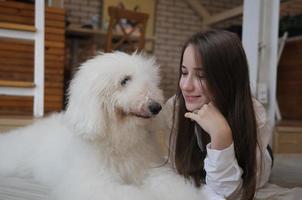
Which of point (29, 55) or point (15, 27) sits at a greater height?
point (15, 27)

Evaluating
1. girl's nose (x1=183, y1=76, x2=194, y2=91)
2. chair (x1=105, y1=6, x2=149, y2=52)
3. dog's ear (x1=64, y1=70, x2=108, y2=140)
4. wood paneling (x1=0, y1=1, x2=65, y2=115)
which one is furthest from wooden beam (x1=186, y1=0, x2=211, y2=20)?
dog's ear (x1=64, y1=70, x2=108, y2=140)

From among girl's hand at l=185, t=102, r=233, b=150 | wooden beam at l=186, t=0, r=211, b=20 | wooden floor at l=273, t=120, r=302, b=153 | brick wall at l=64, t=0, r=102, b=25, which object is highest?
wooden beam at l=186, t=0, r=211, b=20

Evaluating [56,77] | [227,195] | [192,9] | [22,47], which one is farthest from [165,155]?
[192,9]

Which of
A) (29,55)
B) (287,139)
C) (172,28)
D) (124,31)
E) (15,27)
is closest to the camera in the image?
(15,27)

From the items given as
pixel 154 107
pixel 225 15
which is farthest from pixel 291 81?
pixel 154 107

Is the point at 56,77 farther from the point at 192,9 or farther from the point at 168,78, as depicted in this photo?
the point at 192,9

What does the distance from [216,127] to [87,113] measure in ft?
1.21

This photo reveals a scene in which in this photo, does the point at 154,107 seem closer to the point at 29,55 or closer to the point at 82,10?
the point at 29,55

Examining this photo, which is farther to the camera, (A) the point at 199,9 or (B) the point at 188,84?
(A) the point at 199,9

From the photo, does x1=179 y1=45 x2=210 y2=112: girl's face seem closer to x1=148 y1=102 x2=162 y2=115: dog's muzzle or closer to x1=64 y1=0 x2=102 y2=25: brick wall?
x1=148 y1=102 x2=162 y2=115: dog's muzzle

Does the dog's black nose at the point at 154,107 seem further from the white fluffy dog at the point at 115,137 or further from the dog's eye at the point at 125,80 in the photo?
the dog's eye at the point at 125,80

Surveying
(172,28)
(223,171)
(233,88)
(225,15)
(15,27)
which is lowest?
(223,171)

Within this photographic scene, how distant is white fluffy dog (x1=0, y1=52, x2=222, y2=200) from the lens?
1.04m

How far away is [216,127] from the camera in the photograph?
3.40 feet
